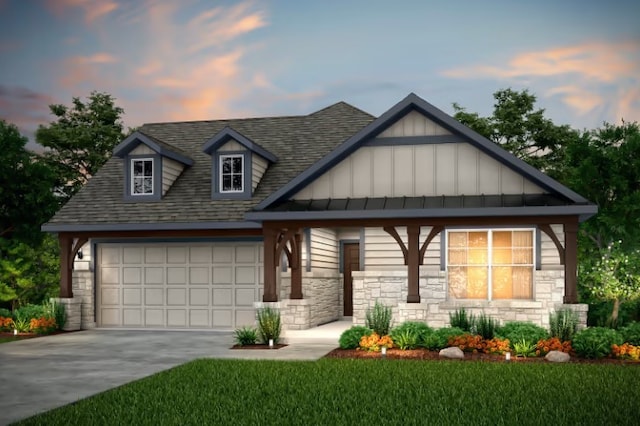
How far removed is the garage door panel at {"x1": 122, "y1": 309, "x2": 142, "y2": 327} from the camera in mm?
22062

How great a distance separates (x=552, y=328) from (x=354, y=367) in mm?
4855

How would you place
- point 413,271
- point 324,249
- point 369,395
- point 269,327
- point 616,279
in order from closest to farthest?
point 369,395
point 269,327
point 413,271
point 616,279
point 324,249

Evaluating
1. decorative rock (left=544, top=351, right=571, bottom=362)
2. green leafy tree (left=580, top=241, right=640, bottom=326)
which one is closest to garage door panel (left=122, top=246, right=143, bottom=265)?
decorative rock (left=544, top=351, right=571, bottom=362)

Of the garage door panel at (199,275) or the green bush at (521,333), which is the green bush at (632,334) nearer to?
the green bush at (521,333)

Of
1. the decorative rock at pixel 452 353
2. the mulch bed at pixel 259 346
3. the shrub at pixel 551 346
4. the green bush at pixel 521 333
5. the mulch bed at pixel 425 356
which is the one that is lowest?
the mulch bed at pixel 259 346

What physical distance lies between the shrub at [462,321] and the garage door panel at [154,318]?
30.7ft

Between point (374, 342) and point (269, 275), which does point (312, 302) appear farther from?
point (374, 342)

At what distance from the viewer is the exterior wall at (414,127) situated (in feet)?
59.3

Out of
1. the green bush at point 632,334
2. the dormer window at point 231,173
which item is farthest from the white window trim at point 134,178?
the green bush at point 632,334

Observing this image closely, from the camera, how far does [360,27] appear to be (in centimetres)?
2386

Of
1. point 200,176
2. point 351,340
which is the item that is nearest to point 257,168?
point 200,176

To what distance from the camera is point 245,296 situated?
69.7ft

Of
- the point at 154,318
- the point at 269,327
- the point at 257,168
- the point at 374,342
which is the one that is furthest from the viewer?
the point at 257,168

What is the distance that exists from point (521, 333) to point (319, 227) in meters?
5.65
